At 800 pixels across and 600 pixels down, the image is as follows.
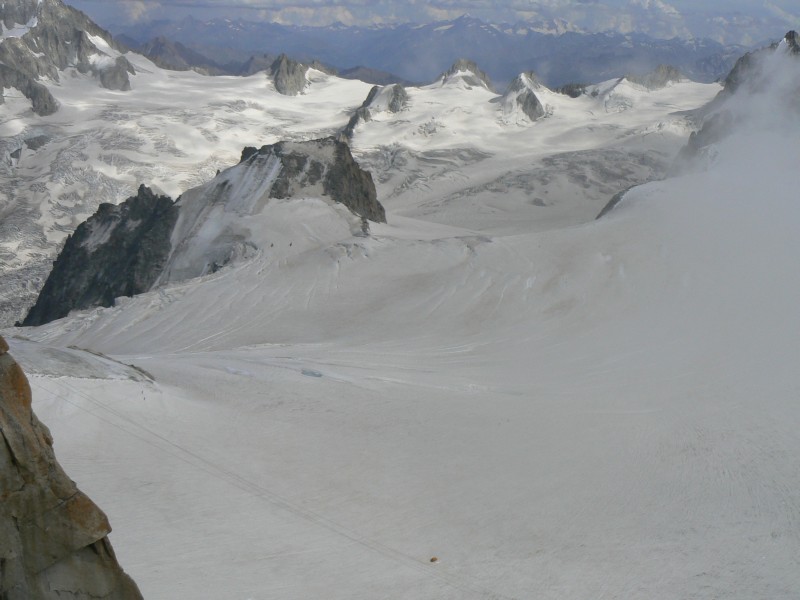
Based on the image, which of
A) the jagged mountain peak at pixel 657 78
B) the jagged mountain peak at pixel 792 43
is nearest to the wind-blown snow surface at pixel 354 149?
the jagged mountain peak at pixel 657 78

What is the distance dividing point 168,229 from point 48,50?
105067 mm

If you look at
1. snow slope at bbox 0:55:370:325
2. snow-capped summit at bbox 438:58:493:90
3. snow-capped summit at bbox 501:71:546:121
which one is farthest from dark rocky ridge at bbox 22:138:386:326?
snow-capped summit at bbox 438:58:493:90

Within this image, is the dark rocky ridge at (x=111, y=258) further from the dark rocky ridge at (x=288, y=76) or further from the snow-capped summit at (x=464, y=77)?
the dark rocky ridge at (x=288, y=76)

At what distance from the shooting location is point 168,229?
45812mm

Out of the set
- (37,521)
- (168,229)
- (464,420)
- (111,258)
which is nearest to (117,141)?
(111,258)

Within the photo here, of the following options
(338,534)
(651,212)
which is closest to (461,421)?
(338,534)

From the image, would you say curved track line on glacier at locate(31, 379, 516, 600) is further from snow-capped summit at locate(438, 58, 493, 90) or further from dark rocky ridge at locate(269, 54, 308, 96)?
dark rocky ridge at locate(269, 54, 308, 96)

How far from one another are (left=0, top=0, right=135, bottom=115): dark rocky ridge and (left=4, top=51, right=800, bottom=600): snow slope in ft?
310

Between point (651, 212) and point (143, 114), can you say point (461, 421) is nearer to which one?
point (651, 212)

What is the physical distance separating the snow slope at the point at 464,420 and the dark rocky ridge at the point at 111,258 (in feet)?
25.6

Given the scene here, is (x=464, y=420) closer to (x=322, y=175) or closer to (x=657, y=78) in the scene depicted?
(x=322, y=175)

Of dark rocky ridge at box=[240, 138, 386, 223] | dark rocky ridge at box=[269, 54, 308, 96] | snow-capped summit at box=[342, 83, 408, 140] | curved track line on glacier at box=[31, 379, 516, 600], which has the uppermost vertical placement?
dark rocky ridge at box=[269, 54, 308, 96]

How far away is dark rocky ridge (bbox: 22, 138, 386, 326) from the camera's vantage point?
43125 mm

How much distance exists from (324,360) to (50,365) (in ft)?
28.4
